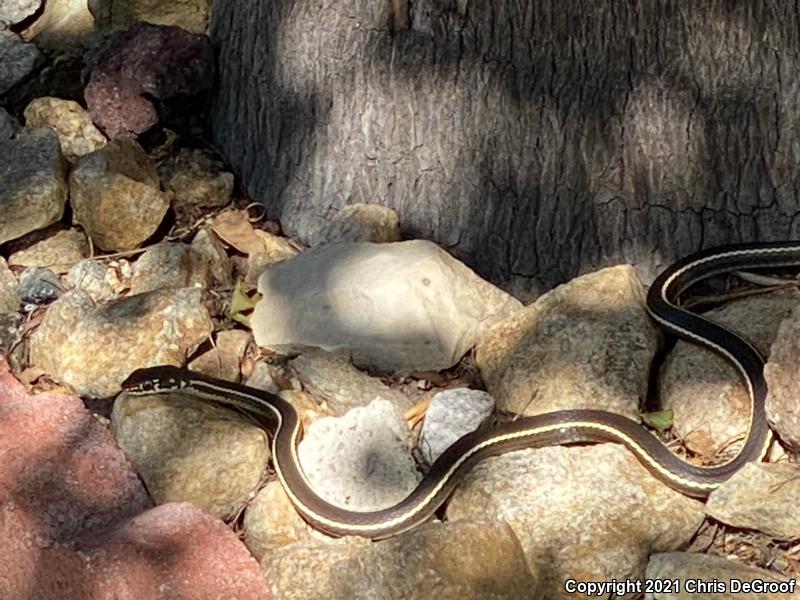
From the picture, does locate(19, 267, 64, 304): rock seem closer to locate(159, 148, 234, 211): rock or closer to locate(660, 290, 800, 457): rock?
locate(159, 148, 234, 211): rock

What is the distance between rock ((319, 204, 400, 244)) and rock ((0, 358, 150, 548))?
3.31 ft

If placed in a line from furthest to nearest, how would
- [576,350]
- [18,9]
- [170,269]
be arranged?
[18,9] < [170,269] < [576,350]

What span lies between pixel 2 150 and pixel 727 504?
8.71ft

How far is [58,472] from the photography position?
3.07 meters

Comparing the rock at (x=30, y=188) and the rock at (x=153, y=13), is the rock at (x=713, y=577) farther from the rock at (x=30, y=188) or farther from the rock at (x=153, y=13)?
the rock at (x=153, y=13)

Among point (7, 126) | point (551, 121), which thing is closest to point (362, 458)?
point (551, 121)

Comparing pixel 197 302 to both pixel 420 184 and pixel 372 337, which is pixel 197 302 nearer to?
pixel 372 337

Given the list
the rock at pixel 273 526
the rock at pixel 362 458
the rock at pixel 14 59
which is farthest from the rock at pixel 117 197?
the rock at pixel 273 526

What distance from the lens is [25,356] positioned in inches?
142

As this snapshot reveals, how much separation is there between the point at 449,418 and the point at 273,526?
1.83 feet

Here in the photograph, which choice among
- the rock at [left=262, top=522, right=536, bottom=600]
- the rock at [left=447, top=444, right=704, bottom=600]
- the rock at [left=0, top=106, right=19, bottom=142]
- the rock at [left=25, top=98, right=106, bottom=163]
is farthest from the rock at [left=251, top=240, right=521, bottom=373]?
the rock at [left=0, top=106, right=19, bottom=142]

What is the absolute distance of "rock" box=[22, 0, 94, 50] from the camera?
14.9 ft

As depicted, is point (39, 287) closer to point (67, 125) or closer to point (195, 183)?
point (195, 183)

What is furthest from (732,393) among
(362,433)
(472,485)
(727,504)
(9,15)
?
(9,15)
